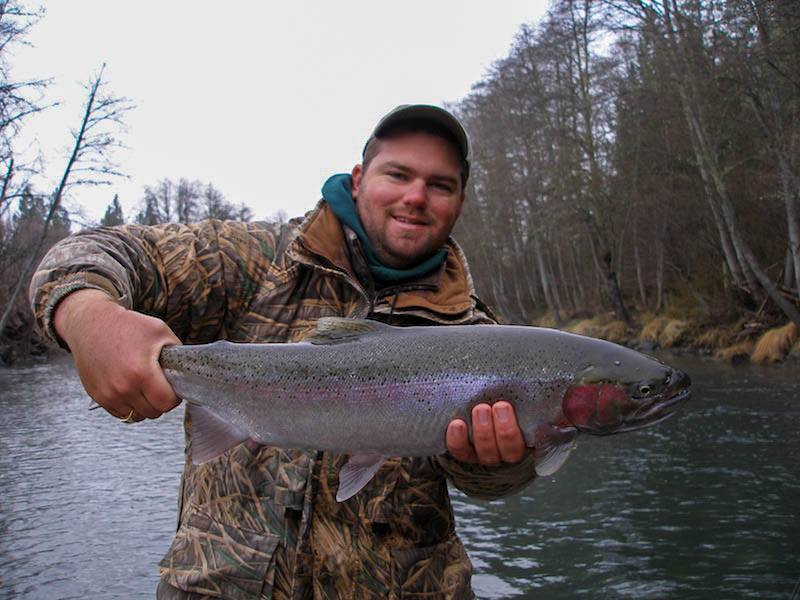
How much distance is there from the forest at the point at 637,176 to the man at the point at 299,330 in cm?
1379

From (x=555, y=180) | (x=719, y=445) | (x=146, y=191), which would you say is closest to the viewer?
(x=719, y=445)

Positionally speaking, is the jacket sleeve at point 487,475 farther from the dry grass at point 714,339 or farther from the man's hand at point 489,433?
the dry grass at point 714,339

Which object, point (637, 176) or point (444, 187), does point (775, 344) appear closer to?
point (637, 176)

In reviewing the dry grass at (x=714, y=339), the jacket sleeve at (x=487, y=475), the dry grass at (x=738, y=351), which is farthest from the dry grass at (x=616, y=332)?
the jacket sleeve at (x=487, y=475)

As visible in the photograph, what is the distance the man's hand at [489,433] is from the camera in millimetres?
2545

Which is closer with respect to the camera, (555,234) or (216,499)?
(216,499)

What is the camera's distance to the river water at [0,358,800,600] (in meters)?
6.60

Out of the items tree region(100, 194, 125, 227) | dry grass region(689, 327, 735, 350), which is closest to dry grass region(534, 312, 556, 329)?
dry grass region(689, 327, 735, 350)

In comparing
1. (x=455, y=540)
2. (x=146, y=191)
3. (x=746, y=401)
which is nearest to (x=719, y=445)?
(x=746, y=401)

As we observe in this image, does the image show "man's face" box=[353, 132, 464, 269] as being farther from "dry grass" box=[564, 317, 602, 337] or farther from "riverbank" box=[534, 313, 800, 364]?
"dry grass" box=[564, 317, 602, 337]

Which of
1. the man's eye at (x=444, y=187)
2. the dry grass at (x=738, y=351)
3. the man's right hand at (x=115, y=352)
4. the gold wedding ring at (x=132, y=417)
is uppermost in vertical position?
the man's eye at (x=444, y=187)

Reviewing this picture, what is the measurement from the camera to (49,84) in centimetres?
2173

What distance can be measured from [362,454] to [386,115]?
1483 millimetres

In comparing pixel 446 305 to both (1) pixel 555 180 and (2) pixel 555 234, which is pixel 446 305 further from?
(2) pixel 555 234
